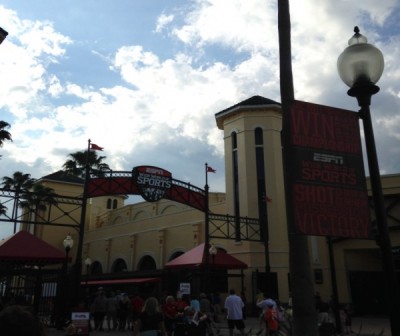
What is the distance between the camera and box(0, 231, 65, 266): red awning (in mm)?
15648

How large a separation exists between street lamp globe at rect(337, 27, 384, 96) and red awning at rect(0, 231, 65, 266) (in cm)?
1367

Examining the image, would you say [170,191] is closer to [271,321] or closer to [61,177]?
[271,321]

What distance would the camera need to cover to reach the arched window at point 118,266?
133 feet


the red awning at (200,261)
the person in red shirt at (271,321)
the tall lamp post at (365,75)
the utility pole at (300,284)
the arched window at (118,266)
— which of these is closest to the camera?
the tall lamp post at (365,75)

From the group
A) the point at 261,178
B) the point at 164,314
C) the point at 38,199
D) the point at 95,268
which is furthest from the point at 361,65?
the point at 95,268

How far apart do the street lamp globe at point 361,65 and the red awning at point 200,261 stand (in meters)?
16.2

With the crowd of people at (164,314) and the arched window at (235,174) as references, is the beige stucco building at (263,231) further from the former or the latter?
the crowd of people at (164,314)

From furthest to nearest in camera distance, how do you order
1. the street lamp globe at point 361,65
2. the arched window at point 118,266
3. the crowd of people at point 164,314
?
1. the arched window at point 118,266
2. the crowd of people at point 164,314
3. the street lamp globe at point 361,65

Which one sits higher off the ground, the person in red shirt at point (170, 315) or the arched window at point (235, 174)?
the arched window at point (235, 174)

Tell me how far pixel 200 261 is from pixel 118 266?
876 inches

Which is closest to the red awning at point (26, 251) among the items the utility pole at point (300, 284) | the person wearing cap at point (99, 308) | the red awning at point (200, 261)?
the person wearing cap at point (99, 308)

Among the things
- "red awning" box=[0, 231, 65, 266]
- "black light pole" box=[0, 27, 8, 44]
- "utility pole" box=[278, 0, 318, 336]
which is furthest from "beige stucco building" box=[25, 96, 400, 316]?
"utility pole" box=[278, 0, 318, 336]

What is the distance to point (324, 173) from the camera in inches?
228

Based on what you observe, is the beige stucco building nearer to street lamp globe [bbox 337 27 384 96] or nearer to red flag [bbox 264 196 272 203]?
red flag [bbox 264 196 272 203]
